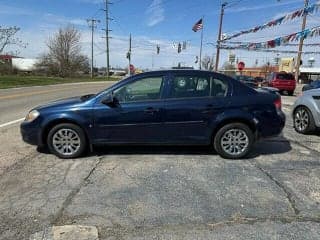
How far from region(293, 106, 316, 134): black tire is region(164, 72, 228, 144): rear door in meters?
3.52

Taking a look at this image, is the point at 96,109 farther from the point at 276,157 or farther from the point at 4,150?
the point at 276,157

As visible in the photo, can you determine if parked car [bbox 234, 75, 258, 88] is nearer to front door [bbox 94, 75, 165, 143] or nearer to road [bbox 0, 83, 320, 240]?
road [bbox 0, 83, 320, 240]

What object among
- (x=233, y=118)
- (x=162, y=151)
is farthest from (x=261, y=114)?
(x=162, y=151)

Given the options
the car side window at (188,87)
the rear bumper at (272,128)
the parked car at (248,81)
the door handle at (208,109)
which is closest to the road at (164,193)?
the rear bumper at (272,128)

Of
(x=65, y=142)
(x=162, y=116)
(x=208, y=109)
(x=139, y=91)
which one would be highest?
(x=139, y=91)

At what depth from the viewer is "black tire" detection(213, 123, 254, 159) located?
701 cm

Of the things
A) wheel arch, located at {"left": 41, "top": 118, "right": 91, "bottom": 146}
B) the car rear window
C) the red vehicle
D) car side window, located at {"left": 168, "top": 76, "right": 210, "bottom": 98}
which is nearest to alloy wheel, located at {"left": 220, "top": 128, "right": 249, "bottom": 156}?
car side window, located at {"left": 168, "top": 76, "right": 210, "bottom": 98}

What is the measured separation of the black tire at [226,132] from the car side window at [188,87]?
67 centimetres

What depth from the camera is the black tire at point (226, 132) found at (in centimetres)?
701

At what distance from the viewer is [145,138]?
699cm

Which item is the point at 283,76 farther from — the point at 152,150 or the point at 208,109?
the point at 208,109

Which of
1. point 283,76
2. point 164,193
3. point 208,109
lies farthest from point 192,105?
point 283,76

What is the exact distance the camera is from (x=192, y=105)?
6914mm

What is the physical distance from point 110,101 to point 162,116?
0.90m
